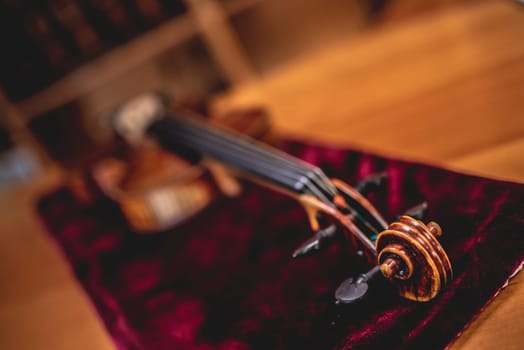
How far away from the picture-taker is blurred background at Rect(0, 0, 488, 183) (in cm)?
226

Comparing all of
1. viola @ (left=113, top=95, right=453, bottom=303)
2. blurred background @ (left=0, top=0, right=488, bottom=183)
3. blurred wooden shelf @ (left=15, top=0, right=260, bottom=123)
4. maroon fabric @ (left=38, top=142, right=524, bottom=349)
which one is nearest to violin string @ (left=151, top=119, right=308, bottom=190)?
viola @ (left=113, top=95, right=453, bottom=303)

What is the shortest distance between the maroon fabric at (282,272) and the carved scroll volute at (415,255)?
0.31ft

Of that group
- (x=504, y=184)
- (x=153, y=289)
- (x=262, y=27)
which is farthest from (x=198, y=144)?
(x=262, y=27)

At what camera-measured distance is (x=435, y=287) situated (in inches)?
24.9

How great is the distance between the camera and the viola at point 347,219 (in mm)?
610

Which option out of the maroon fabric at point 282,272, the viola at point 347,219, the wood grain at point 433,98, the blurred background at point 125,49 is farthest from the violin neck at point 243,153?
the blurred background at point 125,49

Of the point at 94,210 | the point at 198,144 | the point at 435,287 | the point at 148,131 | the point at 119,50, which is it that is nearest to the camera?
the point at 435,287

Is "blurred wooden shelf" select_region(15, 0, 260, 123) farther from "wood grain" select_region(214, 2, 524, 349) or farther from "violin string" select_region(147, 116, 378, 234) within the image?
"violin string" select_region(147, 116, 378, 234)

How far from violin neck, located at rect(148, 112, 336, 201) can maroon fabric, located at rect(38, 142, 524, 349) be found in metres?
0.17

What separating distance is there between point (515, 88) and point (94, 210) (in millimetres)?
1365

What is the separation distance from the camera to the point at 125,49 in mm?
2348

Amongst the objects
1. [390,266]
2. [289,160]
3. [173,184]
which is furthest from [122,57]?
[390,266]

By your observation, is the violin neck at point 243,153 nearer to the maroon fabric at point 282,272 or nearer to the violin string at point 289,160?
the violin string at point 289,160

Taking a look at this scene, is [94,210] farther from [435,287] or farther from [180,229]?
[435,287]
